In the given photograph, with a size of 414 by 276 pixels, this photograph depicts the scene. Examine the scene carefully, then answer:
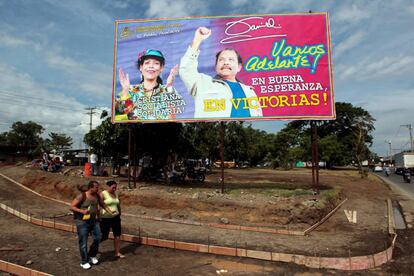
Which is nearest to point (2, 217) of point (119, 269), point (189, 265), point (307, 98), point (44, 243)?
point (44, 243)

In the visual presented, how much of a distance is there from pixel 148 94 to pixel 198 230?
6.98 meters

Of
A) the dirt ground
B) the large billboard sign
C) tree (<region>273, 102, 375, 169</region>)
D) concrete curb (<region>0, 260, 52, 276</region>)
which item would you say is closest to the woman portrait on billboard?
the large billboard sign

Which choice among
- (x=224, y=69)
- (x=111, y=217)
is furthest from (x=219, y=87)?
(x=111, y=217)

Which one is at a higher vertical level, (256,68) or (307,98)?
→ (256,68)

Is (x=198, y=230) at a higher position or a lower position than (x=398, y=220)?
higher

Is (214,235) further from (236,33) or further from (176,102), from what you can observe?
(236,33)

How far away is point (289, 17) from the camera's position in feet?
43.8

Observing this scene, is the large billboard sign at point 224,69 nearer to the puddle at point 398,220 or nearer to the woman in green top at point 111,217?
the puddle at point 398,220

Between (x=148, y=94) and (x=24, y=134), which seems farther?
(x=24, y=134)

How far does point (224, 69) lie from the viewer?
13664 mm

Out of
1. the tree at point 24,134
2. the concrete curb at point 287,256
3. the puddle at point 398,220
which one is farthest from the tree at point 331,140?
the tree at point 24,134

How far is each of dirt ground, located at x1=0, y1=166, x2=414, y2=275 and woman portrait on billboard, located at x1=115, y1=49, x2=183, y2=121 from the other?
3.16 m

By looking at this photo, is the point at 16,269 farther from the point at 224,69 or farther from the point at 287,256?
the point at 224,69

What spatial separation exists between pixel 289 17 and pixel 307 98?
3312mm
